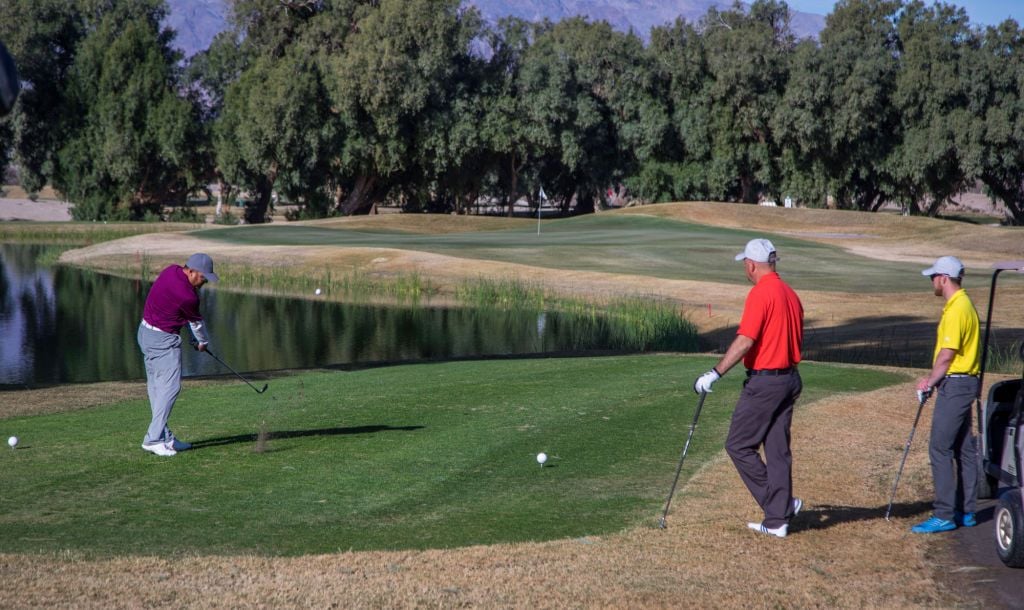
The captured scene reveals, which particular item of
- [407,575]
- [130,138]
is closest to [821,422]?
[407,575]

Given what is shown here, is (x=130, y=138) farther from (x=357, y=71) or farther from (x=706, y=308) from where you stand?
(x=706, y=308)

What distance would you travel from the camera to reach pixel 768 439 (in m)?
8.94

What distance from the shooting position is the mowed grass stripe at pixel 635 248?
40.5 m

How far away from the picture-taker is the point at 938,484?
951 cm

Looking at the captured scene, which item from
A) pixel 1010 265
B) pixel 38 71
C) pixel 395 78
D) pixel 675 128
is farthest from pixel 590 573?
pixel 38 71

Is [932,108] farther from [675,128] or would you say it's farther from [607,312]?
[607,312]

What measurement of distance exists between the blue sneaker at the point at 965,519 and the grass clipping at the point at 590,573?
414 millimetres

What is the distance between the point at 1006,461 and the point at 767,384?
2.04m

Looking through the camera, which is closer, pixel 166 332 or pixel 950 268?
pixel 950 268

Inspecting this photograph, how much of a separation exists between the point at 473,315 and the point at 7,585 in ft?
84.3

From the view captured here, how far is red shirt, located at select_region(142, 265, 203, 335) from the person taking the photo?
1127 cm

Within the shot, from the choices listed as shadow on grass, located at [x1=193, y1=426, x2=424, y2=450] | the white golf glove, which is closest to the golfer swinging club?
shadow on grass, located at [x1=193, y1=426, x2=424, y2=450]

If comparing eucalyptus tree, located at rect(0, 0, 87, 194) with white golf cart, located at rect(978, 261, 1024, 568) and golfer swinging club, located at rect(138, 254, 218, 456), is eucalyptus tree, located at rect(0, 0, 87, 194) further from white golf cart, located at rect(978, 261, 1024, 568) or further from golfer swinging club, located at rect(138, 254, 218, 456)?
white golf cart, located at rect(978, 261, 1024, 568)

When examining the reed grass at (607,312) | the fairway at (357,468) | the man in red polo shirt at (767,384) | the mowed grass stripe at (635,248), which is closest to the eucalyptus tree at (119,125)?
the mowed grass stripe at (635,248)
